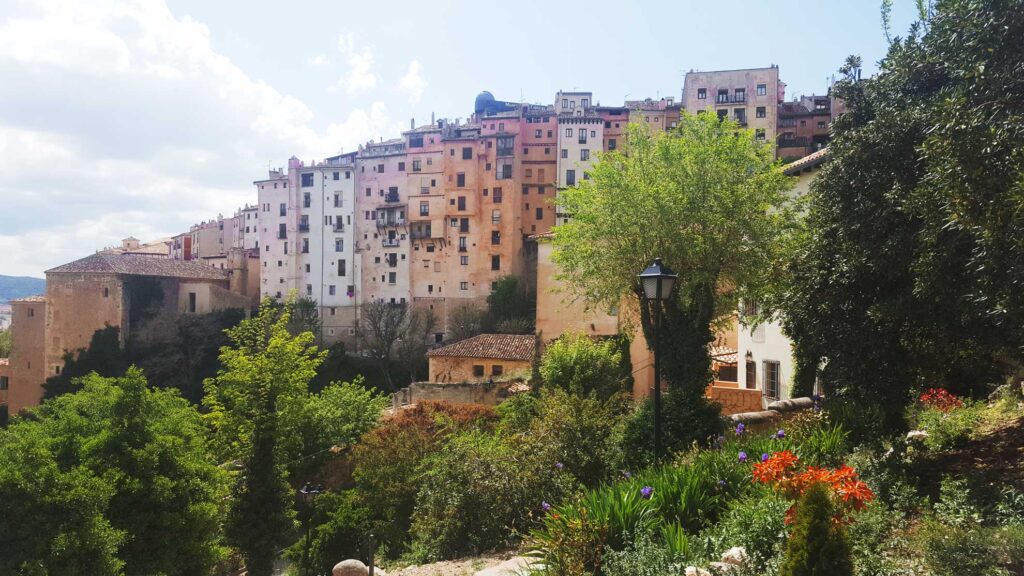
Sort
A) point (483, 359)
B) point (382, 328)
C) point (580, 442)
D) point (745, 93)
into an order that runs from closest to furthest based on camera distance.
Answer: point (580, 442), point (483, 359), point (745, 93), point (382, 328)

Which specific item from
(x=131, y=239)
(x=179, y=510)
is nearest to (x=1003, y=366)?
(x=179, y=510)

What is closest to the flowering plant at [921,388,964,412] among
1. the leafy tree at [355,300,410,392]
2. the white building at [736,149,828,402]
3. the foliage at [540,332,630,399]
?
the white building at [736,149,828,402]

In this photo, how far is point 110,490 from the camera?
51.5 feet

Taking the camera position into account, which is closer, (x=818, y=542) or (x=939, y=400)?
(x=818, y=542)

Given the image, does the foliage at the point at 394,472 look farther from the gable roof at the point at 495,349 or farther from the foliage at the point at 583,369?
the gable roof at the point at 495,349

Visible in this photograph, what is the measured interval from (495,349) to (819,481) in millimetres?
31779

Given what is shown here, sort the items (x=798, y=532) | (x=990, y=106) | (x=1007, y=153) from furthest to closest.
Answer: (x=990, y=106)
(x=1007, y=153)
(x=798, y=532)

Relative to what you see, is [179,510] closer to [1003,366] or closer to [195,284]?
[1003,366]

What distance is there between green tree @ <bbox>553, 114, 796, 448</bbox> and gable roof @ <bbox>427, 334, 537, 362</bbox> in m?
19.5

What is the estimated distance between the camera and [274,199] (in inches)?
3054

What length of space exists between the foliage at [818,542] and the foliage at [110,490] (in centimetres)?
1511

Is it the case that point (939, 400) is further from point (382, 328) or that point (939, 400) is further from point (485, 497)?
point (382, 328)

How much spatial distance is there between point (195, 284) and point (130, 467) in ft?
180

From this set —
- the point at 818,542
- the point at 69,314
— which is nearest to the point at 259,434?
the point at 818,542
